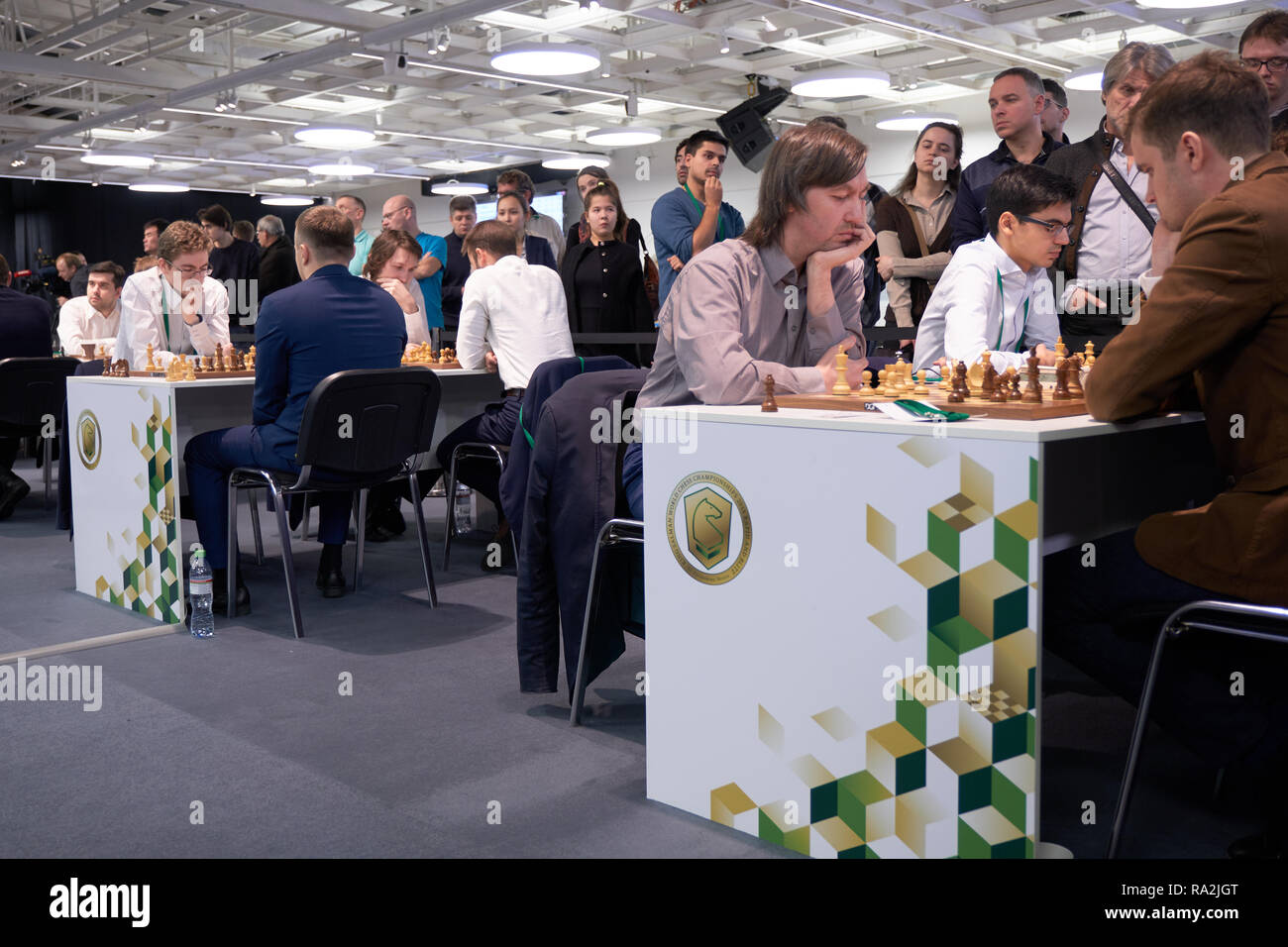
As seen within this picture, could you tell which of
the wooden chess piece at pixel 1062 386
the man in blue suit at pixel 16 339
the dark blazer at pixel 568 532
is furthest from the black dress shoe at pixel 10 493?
the wooden chess piece at pixel 1062 386

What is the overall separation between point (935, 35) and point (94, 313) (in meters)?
6.00

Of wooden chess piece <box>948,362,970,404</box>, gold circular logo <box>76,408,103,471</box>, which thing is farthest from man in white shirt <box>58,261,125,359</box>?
wooden chess piece <box>948,362,970,404</box>

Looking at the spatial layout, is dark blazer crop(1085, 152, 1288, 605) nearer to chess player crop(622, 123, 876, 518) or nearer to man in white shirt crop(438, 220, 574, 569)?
chess player crop(622, 123, 876, 518)

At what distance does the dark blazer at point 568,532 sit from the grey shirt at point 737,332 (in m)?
0.15

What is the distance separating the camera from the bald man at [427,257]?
5676 millimetres

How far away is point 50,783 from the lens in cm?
236

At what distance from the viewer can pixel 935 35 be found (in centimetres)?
855

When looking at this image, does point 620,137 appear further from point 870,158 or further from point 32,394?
point 32,394

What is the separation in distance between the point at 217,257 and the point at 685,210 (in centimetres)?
405

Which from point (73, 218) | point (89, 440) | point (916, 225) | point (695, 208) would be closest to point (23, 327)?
point (89, 440)

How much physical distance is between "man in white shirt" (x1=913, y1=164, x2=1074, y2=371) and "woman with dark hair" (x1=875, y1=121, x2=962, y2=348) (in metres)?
1.19

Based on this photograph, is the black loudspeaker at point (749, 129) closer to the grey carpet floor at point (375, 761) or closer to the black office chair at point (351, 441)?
the black office chair at point (351, 441)

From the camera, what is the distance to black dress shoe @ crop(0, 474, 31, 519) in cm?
577
